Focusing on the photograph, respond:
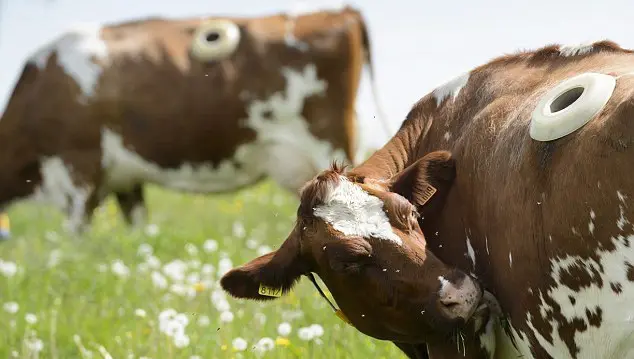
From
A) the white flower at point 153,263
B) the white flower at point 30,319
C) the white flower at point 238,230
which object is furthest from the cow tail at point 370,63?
the white flower at point 30,319

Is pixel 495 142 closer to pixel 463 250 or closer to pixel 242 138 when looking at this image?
pixel 463 250

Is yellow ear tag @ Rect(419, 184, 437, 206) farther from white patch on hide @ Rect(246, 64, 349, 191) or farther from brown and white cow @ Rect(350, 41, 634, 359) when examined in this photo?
white patch on hide @ Rect(246, 64, 349, 191)

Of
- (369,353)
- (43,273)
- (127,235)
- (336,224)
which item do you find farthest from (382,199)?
(127,235)

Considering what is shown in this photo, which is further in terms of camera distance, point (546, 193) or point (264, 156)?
point (264, 156)

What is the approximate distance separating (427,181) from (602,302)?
105 centimetres

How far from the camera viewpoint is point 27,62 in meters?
11.8

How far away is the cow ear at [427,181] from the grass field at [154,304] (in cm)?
115

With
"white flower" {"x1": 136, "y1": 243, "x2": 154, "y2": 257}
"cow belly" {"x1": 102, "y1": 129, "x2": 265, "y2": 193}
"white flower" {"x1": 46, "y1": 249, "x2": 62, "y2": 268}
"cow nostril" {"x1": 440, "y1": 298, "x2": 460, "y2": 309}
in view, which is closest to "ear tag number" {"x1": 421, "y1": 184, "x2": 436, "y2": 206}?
"cow nostril" {"x1": 440, "y1": 298, "x2": 460, "y2": 309}

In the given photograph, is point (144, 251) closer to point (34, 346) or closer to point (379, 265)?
→ point (34, 346)

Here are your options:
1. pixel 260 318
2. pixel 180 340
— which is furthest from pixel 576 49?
pixel 260 318

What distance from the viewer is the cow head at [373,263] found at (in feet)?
13.0

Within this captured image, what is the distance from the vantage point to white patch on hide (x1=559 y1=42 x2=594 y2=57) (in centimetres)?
422

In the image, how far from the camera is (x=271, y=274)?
167 inches

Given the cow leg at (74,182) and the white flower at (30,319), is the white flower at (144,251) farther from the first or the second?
the cow leg at (74,182)
